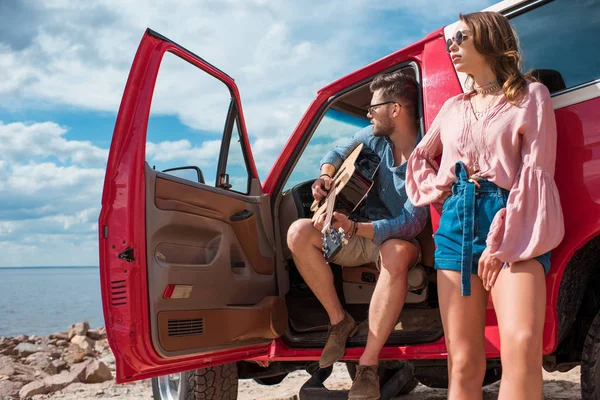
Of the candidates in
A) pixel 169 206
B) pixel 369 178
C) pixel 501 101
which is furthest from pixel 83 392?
pixel 501 101

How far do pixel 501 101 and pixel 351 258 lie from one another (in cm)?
118

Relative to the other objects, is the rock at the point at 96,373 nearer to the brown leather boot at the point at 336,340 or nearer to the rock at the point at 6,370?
the rock at the point at 6,370

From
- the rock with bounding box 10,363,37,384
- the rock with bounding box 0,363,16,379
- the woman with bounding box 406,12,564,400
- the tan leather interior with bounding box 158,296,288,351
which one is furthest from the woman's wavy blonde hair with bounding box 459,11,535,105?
the rock with bounding box 0,363,16,379

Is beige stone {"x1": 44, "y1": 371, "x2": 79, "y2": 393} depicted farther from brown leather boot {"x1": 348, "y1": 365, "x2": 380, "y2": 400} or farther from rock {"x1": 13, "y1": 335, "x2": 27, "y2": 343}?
rock {"x1": 13, "y1": 335, "x2": 27, "y2": 343}

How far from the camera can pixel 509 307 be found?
1.99 metres

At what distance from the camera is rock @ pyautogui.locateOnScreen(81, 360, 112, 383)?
229 inches

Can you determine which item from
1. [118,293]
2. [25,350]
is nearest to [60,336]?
[25,350]

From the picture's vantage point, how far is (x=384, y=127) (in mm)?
3070

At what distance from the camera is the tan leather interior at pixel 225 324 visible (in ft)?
8.89

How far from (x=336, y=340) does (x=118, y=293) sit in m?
1.03

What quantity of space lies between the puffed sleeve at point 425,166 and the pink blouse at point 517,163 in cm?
12

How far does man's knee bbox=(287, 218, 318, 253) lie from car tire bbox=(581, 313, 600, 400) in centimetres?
129

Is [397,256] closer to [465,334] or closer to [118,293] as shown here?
[465,334]

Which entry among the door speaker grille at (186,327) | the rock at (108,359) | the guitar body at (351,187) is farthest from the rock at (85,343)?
the guitar body at (351,187)
